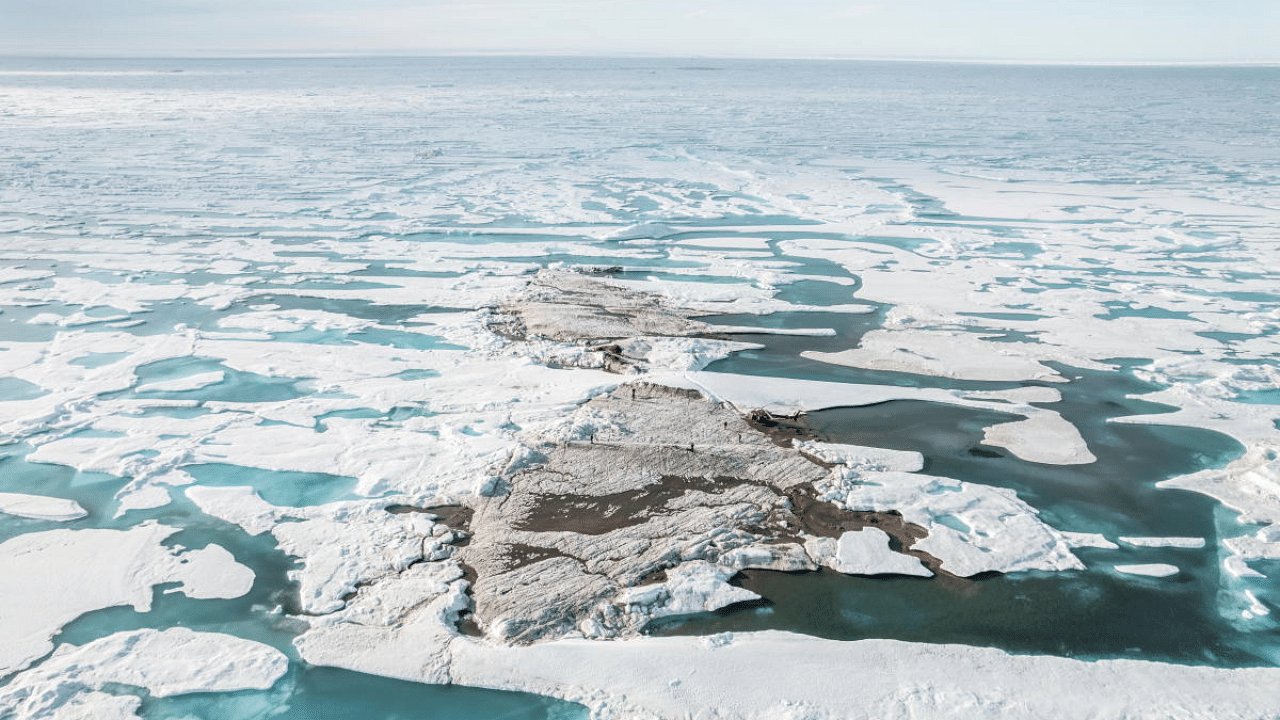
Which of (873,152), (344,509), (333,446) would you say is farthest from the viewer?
(873,152)

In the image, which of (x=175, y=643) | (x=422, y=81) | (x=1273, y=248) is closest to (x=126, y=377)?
(x=175, y=643)

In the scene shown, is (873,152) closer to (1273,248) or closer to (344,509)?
(1273,248)

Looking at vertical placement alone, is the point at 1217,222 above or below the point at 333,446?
above

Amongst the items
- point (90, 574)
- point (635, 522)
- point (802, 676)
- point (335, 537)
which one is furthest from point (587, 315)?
point (802, 676)

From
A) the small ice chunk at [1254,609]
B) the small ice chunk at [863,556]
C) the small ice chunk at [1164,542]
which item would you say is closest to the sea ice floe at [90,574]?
the small ice chunk at [863,556]

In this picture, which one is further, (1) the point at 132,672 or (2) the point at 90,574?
(2) the point at 90,574

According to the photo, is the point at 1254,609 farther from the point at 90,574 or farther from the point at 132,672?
the point at 90,574

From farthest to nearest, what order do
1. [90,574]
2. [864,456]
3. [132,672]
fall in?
[864,456], [90,574], [132,672]

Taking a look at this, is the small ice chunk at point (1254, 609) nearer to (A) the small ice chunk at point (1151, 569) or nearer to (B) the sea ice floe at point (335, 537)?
(A) the small ice chunk at point (1151, 569)
